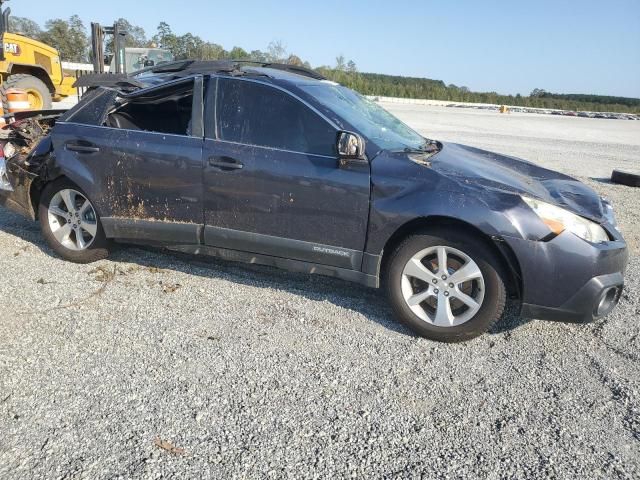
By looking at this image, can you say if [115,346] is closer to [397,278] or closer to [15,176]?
[397,278]

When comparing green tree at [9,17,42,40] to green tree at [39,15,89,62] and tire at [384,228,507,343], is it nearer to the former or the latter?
green tree at [39,15,89,62]

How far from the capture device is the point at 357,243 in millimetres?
3850

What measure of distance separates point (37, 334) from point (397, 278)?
2.46 meters

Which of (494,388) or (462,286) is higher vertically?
(462,286)

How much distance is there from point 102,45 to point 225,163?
11.0 meters

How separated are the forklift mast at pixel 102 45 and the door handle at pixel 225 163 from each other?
31.7 ft

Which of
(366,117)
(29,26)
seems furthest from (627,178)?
(29,26)

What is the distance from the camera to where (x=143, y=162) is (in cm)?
441

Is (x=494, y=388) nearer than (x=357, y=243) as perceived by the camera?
Yes

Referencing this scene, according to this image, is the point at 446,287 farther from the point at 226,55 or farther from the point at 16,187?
the point at 226,55

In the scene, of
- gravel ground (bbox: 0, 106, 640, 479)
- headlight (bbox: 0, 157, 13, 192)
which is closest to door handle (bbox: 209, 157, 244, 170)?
gravel ground (bbox: 0, 106, 640, 479)

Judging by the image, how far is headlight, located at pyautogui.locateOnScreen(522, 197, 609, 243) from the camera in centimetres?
343

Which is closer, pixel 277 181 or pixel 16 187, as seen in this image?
pixel 277 181

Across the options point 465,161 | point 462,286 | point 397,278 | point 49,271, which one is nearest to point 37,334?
point 49,271
